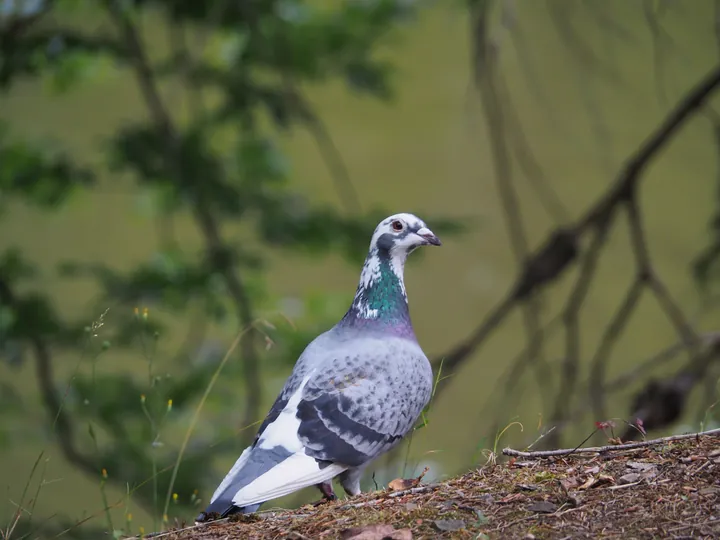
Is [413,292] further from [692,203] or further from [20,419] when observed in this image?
[20,419]

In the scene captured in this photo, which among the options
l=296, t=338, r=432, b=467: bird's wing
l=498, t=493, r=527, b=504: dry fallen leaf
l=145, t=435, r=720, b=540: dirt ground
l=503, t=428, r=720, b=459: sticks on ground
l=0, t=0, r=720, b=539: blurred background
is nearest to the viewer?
l=145, t=435, r=720, b=540: dirt ground

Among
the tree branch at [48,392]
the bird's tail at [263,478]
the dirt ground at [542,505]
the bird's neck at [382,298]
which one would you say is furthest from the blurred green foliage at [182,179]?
the dirt ground at [542,505]

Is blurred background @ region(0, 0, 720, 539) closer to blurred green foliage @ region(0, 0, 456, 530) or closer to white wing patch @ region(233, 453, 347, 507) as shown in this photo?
blurred green foliage @ region(0, 0, 456, 530)

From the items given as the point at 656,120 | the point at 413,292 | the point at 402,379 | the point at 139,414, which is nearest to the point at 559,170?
the point at 656,120

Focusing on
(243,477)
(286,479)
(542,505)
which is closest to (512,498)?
(542,505)

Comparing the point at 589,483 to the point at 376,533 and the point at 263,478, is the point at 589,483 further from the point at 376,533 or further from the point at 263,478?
the point at 263,478

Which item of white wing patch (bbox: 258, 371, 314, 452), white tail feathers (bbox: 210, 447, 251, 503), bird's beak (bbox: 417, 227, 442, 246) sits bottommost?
white tail feathers (bbox: 210, 447, 251, 503)

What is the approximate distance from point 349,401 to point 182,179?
2509mm

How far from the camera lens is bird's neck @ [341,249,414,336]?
305cm

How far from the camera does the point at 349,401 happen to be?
277 cm

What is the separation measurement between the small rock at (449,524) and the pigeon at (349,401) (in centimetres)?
54

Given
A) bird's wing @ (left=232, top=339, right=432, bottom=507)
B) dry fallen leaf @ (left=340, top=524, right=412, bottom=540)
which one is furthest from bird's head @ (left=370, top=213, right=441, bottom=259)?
dry fallen leaf @ (left=340, top=524, right=412, bottom=540)

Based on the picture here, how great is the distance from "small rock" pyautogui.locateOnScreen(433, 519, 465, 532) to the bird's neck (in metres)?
0.96

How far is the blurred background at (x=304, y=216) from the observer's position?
13.3 ft
